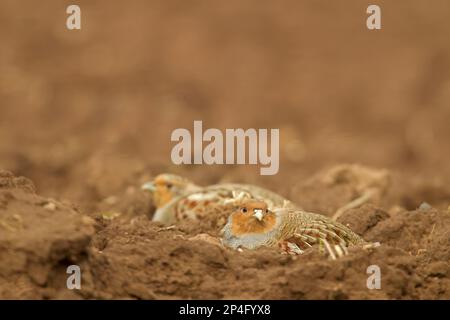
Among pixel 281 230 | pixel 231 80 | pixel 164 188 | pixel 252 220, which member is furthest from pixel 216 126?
pixel 281 230

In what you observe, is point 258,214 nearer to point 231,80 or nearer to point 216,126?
point 216,126

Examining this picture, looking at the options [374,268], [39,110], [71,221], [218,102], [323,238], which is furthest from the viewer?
[218,102]

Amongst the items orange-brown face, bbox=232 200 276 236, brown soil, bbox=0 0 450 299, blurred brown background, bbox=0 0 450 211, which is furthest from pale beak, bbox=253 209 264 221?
blurred brown background, bbox=0 0 450 211

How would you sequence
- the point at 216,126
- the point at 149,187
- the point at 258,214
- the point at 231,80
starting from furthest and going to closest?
the point at 231,80 → the point at 216,126 → the point at 149,187 → the point at 258,214

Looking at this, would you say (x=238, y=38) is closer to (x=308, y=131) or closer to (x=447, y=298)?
(x=308, y=131)

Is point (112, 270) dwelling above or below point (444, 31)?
below

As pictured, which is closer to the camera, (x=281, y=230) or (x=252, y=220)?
(x=281, y=230)

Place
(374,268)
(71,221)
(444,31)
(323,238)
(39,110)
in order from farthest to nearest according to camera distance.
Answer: (444,31) < (39,110) < (323,238) < (374,268) < (71,221)

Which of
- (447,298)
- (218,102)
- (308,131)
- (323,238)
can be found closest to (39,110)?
(218,102)
